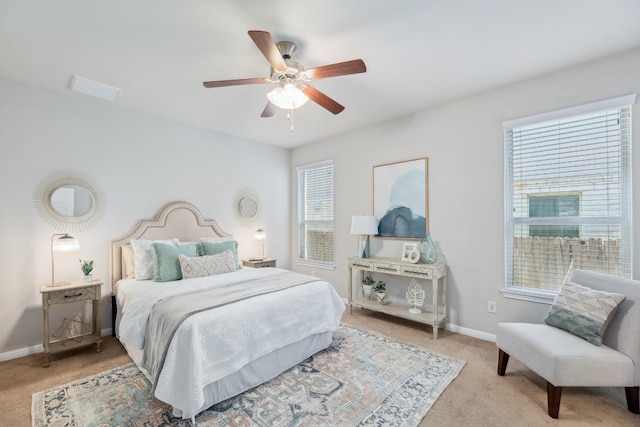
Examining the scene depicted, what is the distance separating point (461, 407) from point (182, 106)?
4.00 meters

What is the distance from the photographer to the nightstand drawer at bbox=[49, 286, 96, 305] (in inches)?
107

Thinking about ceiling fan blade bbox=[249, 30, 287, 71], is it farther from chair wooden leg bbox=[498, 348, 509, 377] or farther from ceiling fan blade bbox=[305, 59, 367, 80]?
chair wooden leg bbox=[498, 348, 509, 377]

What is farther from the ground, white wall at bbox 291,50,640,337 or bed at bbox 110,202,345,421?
white wall at bbox 291,50,640,337

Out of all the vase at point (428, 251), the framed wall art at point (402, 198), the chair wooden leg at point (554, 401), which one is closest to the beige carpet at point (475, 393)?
the chair wooden leg at point (554, 401)

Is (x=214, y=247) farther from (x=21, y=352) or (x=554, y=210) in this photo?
(x=554, y=210)

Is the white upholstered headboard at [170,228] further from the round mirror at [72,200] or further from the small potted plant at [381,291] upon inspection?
the small potted plant at [381,291]

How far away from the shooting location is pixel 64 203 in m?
3.11

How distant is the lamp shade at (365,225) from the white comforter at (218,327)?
114 cm

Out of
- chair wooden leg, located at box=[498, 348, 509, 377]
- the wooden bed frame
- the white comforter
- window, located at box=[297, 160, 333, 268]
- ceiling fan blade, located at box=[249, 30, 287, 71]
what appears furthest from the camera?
window, located at box=[297, 160, 333, 268]

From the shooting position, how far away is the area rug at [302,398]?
192cm

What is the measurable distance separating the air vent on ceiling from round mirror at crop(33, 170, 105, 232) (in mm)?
869

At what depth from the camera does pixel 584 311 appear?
2143 mm

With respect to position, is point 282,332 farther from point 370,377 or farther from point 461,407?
point 461,407

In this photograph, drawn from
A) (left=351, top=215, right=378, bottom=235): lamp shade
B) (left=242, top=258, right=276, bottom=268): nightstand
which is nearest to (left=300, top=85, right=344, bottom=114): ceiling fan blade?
(left=351, top=215, right=378, bottom=235): lamp shade
